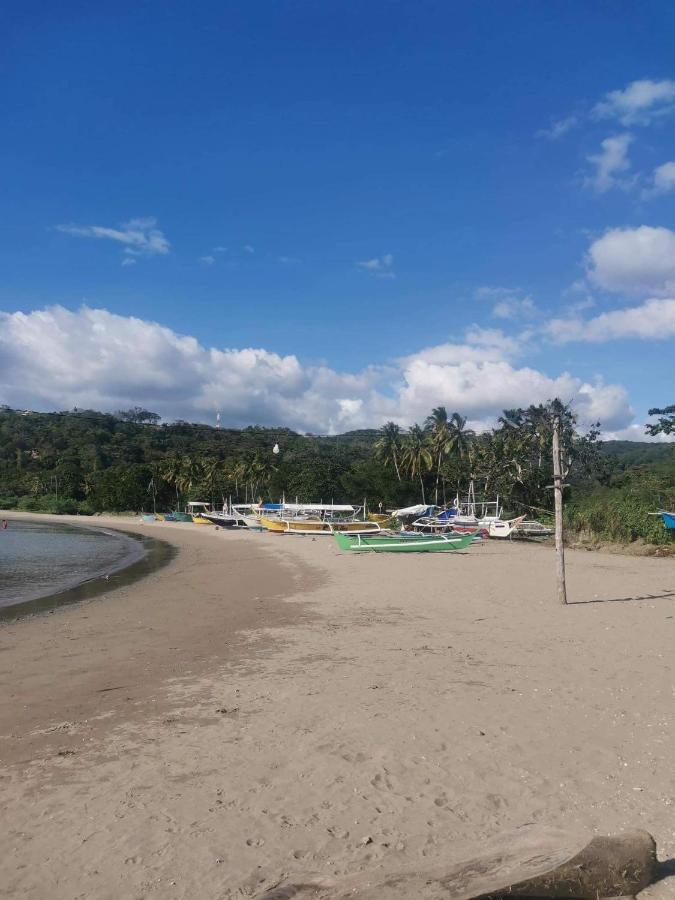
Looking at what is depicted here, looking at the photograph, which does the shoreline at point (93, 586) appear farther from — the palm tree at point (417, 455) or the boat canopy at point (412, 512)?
the palm tree at point (417, 455)

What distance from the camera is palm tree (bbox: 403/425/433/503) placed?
7575 cm

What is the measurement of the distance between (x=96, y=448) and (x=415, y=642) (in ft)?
406

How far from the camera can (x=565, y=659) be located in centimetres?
956

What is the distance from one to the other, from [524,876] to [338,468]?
82.2m

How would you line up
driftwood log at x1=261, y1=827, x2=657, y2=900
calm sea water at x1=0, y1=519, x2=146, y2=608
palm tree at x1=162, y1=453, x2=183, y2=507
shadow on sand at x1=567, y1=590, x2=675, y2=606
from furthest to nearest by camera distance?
palm tree at x1=162, y1=453, x2=183, y2=507 → calm sea water at x1=0, y1=519, x2=146, y2=608 → shadow on sand at x1=567, y1=590, x2=675, y2=606 → driftwood log at x1=261, y1=827, x2=657, y2=900

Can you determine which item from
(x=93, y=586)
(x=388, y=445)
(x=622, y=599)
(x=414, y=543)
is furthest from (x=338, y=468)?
(x=622, y=599)

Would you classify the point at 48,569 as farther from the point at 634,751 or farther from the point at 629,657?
the point at 634,751

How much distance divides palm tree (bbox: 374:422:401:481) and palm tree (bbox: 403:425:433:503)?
1.52m

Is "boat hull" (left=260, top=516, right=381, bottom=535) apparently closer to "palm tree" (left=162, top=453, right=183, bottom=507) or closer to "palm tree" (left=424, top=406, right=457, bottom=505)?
"palm tree" (left=424, top=406, right=457, bottom=505)

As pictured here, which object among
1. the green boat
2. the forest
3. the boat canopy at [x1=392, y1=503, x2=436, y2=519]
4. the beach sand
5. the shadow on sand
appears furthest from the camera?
the boat canopy at [x1=392, y1=503, x2=436, y2=519]

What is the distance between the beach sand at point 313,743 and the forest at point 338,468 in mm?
9709

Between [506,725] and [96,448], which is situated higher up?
[96,448]

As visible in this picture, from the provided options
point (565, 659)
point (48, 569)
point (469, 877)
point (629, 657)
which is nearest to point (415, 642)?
point (565, 659)

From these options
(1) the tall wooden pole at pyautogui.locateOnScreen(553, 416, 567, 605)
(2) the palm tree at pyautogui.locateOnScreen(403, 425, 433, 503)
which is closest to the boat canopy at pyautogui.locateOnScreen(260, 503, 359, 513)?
(2) the palm tree at pyautogui.locateOnScreen(403, 425, 433, 503)
